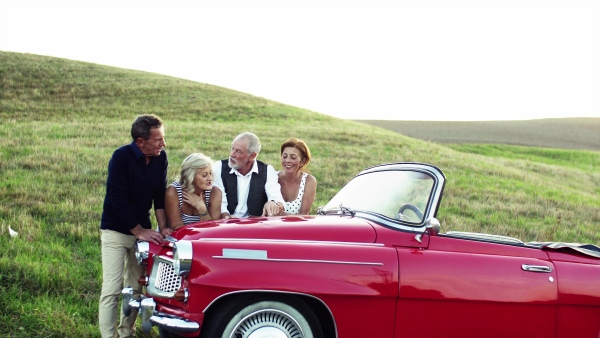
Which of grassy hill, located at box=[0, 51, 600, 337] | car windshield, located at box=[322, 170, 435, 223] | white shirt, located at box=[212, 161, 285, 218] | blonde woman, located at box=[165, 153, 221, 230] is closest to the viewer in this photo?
car windshield, located at box=[322, 170, 435, 223]

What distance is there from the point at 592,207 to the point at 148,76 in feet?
108

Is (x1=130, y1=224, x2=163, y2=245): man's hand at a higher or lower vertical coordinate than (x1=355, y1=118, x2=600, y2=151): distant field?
lower

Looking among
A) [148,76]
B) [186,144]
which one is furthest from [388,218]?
[148,76]

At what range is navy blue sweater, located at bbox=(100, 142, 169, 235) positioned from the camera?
5.42 m

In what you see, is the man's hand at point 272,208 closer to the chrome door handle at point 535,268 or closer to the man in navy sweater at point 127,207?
the man in navy sweater at point 127,207

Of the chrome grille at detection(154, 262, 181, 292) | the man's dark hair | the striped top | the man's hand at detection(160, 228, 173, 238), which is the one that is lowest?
the chrome grille at detection(154, 262, 181, 292)

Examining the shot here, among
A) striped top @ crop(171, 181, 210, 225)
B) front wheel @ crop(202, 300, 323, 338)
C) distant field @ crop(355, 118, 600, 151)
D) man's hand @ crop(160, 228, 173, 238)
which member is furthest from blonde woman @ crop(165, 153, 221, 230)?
distant field @ crop(355, 118, 600, 151)

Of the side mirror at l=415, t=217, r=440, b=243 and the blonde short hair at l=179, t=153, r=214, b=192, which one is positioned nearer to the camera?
the side mirror at l=415, t=217, r=440, b=243

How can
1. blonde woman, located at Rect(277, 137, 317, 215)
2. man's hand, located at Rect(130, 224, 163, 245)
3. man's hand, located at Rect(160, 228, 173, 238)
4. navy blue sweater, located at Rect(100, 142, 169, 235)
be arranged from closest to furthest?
man's hand, located at Rect(130, 224, 163, 245) → navy blue sweater, located at Rect(100, 142, 169, 235) → man's hand, located at Rect(160, 228, 173, 238) → blonde woman, located at Rect(277, 137, 317, 215)

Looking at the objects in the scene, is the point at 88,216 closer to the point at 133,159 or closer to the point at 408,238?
the point at 133,159

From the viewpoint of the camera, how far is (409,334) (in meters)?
4.51

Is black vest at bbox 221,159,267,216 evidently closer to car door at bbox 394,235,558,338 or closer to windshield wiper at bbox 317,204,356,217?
windshield wiper at bbox 317,204,356,217

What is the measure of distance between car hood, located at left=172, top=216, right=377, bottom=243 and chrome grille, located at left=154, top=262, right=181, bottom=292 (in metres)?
0.24

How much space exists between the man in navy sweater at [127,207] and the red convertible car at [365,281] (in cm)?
45
